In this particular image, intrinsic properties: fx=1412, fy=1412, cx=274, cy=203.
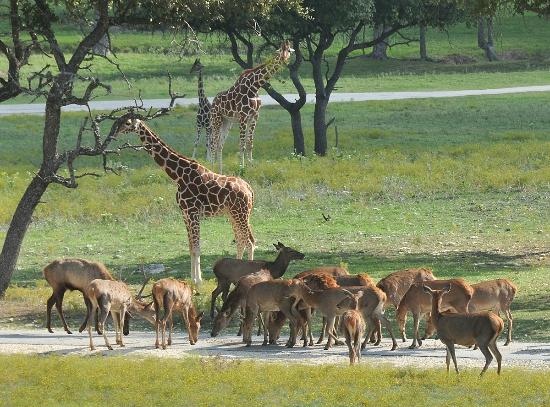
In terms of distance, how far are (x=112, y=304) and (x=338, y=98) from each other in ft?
144

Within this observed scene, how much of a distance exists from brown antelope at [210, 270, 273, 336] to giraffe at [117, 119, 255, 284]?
4.10 m

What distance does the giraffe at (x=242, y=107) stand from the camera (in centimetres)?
3675

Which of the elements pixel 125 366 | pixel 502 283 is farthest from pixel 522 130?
pixel 125 366

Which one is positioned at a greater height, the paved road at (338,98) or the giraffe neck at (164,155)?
the giraffe neck at (164,155)

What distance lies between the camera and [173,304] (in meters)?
18.8

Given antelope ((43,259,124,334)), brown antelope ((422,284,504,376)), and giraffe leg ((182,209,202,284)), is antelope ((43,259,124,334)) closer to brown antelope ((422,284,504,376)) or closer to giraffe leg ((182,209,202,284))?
giraffe leg ((182,209,202,284))

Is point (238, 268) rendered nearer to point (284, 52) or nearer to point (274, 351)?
point (274, 351)

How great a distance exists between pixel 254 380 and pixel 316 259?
1055cm

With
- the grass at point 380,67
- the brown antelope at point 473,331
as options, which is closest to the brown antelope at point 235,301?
the brown antelope at point 473,331

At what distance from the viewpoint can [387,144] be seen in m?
44.4

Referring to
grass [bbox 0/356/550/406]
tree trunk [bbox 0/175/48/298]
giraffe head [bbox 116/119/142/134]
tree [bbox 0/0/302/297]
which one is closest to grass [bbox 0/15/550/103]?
tree [bbox 0/0/302/297]

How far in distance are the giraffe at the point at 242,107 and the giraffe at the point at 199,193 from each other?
465 inches

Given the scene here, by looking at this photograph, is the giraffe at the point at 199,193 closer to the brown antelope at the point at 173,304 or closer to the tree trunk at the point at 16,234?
the tree trunk at the point at 16,234

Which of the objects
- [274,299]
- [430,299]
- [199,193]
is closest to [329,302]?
[274,299]
